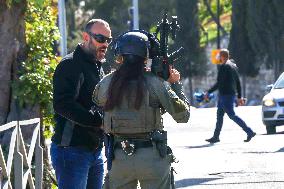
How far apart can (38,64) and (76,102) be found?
3.57m

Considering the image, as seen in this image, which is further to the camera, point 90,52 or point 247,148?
point 247,148

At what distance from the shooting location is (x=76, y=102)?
6.47 meters

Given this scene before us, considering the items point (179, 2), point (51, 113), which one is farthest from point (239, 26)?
point (51, 113)

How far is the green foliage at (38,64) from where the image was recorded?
9.85 m

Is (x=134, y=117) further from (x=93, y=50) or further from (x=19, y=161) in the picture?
(x=19, y=161)

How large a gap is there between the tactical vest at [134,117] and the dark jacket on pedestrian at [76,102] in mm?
555

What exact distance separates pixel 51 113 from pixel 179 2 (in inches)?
2106

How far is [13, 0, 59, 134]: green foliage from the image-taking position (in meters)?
9.85

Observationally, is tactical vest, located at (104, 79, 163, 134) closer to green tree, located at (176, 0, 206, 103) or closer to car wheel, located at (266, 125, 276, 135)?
car wheel, located at (266, 125, 276, 135)

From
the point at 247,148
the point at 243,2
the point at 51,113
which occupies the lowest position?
the point at 247,148

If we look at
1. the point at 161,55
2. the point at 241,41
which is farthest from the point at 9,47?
the point at 241,41

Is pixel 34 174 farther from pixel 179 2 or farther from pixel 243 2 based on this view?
pixel 179 2

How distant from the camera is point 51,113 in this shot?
396 inches

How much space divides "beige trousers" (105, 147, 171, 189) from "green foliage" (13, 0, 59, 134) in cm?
398
